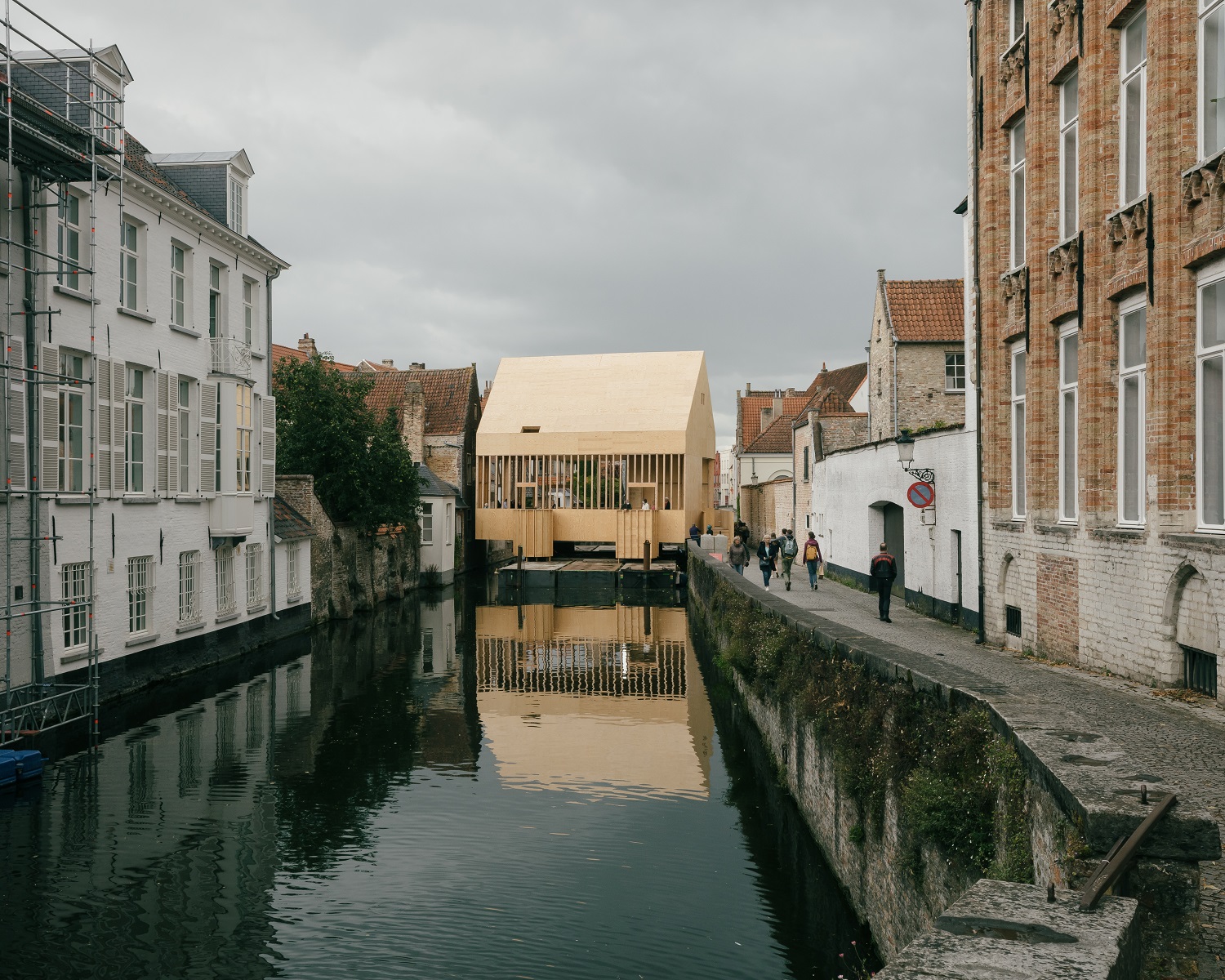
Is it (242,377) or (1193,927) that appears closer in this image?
(1193,927)

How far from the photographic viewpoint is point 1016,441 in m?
14.6

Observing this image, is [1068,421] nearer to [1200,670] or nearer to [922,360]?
[1200,670]

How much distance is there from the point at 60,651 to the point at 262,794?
519 cm

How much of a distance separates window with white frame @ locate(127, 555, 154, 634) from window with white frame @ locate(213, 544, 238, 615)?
2.72 meters

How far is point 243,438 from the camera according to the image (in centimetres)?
2164

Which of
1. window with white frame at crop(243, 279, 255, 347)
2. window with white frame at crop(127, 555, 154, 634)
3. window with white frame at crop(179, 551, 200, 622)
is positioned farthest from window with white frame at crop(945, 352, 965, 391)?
window with white frame at crop(127, 555, 154, 634)

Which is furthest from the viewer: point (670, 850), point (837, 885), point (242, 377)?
point (242, 377)

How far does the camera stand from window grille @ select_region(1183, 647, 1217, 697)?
9.12 metres

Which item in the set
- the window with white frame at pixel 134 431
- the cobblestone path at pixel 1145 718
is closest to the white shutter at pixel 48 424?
the window with white frame at pixel 134 431

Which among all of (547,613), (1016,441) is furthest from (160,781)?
(547,613)

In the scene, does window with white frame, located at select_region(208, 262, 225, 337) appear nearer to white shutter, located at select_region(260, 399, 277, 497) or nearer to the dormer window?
the dormer window

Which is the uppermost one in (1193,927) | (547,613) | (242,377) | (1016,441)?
(242,377)

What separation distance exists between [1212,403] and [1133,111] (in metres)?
3.68

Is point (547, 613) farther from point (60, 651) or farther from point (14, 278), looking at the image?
point (14, 278)
